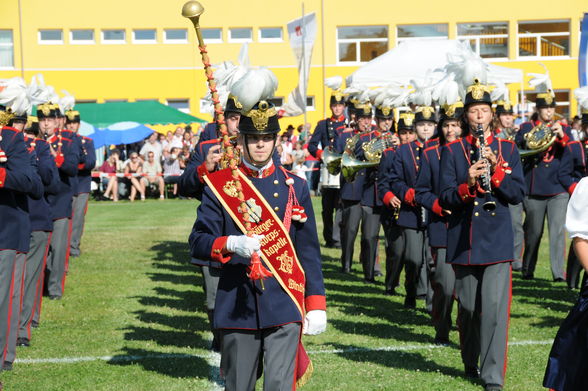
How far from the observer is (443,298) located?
8.73 meters

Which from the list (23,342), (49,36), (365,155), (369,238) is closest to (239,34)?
(49,36)

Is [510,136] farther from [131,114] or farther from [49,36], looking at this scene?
[49,36]

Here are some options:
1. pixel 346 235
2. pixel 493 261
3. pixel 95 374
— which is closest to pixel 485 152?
pixel 493 261

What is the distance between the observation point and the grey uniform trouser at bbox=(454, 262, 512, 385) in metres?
7.16

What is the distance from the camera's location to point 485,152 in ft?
22.8

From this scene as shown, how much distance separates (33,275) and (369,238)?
4822 millimetres

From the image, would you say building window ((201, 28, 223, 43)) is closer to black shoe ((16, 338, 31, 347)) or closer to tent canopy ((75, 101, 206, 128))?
tent canopy ((75, 101, 206, 128))

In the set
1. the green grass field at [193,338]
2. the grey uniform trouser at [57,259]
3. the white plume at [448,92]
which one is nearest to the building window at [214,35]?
the green grass field at [193,338]

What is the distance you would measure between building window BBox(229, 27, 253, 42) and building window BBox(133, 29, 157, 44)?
3.37m

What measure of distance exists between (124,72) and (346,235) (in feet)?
104

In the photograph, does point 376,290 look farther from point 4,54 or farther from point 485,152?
point 4,54

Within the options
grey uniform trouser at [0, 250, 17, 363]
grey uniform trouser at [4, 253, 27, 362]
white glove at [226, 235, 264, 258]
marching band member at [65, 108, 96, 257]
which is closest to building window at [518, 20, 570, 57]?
marching band member at [65, 108, 96, 257]

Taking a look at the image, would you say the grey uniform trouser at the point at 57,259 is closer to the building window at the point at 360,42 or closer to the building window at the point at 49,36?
the building window at the point at 360,42

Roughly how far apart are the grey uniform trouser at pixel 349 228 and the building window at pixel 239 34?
1225 inches
